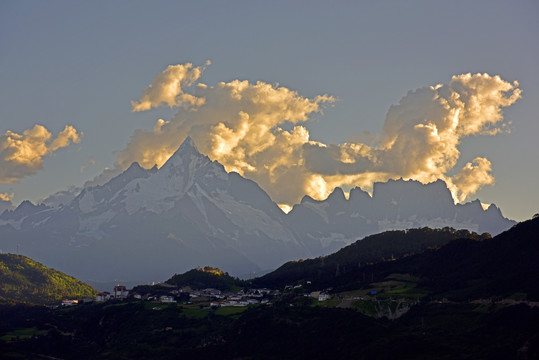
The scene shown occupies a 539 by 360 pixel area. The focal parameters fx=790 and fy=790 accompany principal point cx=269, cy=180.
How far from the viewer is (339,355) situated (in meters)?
172

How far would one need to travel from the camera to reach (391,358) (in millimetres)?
156750

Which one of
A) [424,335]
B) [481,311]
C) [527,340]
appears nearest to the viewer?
[527,340]

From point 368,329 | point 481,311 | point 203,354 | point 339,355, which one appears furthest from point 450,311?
point 203,354

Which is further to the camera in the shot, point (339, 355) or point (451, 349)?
point (339, 355)

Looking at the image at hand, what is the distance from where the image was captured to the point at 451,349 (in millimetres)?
156750

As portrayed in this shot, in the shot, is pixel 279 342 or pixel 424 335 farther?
pixel 279 342

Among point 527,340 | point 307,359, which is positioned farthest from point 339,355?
point 527,340

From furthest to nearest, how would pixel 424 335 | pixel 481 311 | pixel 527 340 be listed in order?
pixel 481 311, pixel 424 335, pixel 527 340

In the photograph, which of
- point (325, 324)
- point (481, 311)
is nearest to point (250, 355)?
point (325, 324)

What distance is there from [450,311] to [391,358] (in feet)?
149

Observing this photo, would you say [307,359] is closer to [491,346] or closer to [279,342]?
[279,342]

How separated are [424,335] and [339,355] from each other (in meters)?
19.0

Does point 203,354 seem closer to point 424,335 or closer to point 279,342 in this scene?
point 279,342

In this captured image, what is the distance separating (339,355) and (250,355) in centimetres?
2713
